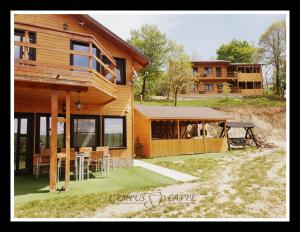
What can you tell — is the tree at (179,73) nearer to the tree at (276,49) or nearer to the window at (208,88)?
the window at (208,88)

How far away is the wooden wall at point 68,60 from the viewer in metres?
11.6

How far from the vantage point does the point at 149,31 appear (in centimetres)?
4550

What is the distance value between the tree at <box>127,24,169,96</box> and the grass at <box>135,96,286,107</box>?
656cm

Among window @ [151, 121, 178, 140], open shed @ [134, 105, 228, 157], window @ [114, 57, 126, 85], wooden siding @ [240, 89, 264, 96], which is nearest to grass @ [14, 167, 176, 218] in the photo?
window @ [114, 57, 126, 85]

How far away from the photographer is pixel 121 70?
14250 mm

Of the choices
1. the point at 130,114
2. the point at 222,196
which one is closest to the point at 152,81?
the point at 130,114

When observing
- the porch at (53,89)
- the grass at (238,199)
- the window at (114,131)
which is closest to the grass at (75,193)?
the porch at (53,89)

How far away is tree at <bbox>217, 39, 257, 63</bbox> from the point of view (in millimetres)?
60562

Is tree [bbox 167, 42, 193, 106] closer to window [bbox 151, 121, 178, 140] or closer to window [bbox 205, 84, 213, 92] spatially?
window [bbox 205, 84, 213, 92]

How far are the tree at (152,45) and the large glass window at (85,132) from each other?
32.4 metres

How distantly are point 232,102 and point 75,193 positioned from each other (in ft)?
114
